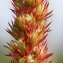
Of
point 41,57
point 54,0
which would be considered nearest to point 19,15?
point 41,57

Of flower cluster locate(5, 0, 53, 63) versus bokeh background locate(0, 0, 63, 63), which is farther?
bokeh background locate(0, 0, 63, 63)

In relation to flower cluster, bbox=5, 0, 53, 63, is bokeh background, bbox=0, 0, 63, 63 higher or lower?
higher

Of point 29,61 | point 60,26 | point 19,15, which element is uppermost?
point 60,26

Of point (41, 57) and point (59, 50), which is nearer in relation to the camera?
point (41, 57)

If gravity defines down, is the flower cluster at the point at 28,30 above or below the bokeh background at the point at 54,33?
below

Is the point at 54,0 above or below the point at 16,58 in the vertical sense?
above

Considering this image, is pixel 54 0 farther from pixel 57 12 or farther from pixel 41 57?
pixel 41 57

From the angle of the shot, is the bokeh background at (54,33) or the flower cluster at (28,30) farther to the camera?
the bokeh background at (54,33)

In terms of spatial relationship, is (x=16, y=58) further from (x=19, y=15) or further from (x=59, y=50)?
(x=59, y=50)
